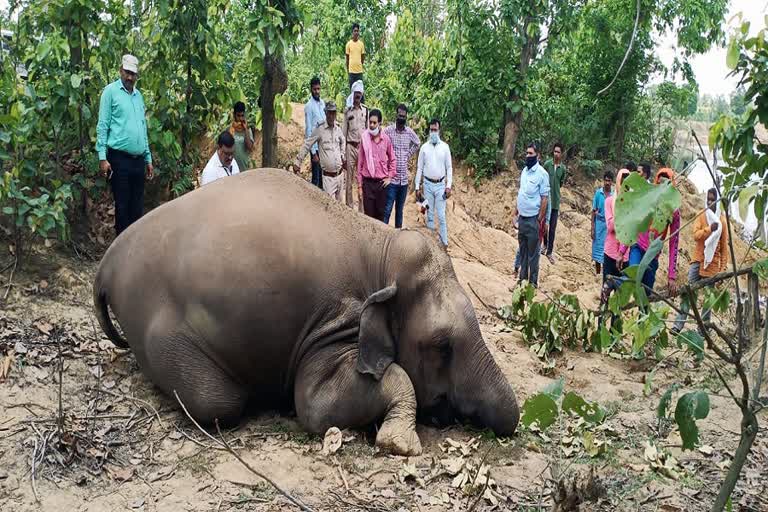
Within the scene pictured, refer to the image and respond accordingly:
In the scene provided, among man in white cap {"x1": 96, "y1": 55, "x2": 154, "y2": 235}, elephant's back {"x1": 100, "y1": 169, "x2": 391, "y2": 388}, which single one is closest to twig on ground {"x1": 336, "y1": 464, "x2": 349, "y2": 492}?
elephant's back {"x1": 100, "y1": 169, "x2": 391, "y2": 388}

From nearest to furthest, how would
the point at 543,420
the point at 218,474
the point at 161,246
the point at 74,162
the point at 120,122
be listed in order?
the point at 543,420 < the point at 218,474 < the point at 161,246 < the point at 120,122 < the point at 74,162

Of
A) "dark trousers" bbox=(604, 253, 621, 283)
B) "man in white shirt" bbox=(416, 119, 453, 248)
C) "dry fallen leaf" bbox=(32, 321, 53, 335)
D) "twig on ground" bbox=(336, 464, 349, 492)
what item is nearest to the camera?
"twig on ground" bbox=(336, 464, 349, 492)

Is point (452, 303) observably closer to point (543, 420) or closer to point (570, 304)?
point (543, 420)

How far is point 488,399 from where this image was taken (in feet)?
18.5

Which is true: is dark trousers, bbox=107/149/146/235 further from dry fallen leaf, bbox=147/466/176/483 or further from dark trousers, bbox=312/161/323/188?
dark trousers, bbox=312/161/323/188

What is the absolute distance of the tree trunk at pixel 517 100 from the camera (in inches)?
643

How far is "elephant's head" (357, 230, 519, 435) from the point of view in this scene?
563 centimetres

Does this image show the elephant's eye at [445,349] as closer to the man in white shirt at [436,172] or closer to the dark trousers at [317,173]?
the man in white shirt at [436,172]

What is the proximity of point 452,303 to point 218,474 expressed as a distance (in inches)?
80.2

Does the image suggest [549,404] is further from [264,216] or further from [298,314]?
[264,216]

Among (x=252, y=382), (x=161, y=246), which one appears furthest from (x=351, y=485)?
(x=161, y=246)

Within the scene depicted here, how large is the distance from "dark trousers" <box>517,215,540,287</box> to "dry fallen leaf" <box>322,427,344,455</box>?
6.00 metres

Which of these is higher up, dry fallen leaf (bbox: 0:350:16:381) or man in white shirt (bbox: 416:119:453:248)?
man in white shirt (bbox: 416:119:453:248)

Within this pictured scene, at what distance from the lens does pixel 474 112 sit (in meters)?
16.9
